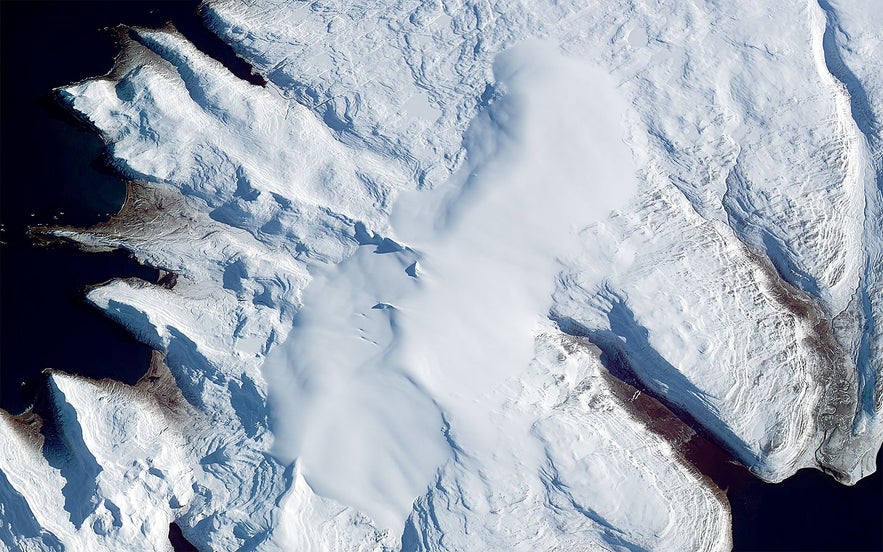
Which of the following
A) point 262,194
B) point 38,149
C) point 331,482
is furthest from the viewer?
point 38,149

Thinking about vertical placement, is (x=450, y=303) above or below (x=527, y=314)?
below

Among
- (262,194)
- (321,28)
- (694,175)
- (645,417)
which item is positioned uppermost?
(694,175)

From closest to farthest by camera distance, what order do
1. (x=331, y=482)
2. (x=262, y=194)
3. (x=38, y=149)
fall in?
(x=331, y=482), (x=262, y=194), (x=38, y=149)

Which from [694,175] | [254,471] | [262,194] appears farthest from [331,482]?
[694,175]

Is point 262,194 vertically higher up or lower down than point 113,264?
higher up

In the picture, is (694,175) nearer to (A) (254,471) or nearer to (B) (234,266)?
(B) (234,266)
